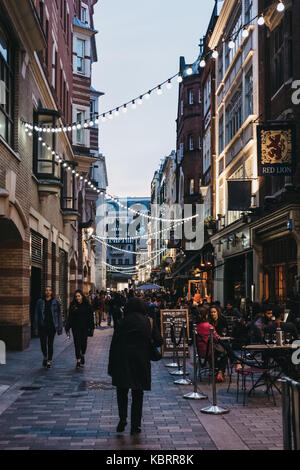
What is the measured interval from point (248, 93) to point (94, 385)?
1705 centimetres

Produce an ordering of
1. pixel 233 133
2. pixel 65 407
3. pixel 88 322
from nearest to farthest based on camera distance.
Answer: pixel 65 407 → pixel 88 322 → pixel 233 133

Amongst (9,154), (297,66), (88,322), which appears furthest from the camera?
(297,66)

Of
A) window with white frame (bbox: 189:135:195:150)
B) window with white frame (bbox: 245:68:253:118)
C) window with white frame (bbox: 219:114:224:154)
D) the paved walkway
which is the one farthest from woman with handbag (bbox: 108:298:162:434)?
window with white frame (bbox: 189:135:195:150)

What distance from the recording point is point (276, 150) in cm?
1806

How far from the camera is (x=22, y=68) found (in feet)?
56.1

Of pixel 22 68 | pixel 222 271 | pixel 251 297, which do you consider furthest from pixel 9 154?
pixel 222 271

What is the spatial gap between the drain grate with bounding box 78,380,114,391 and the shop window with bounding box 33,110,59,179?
10.1 metres

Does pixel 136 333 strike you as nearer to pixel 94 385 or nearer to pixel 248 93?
pixel 94 385

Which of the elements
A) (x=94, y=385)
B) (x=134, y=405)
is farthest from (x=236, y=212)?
(x=134, y=405)

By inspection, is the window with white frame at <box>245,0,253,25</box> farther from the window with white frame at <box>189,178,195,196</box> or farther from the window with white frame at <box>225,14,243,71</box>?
the window with white frame at <box>189,178,195,196</box>

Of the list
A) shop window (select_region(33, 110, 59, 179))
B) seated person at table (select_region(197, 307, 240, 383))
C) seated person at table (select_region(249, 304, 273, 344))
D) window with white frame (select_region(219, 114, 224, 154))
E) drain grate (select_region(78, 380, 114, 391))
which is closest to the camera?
drain grate (select_region(78, 380, 114, 391))

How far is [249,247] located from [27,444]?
1792 cm

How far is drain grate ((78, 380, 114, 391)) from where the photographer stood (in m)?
11.5
